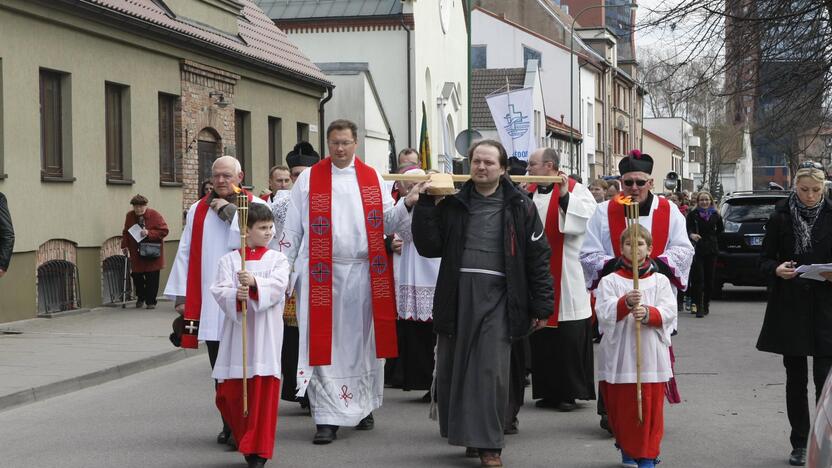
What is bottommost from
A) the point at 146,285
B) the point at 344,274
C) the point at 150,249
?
the point at 146,285

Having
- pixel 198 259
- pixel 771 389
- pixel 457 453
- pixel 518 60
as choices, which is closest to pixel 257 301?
pixel 198 259

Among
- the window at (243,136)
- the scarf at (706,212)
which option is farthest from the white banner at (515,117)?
the scarf at (706,212)

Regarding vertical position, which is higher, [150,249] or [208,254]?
[208,254]

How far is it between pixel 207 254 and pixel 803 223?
387 cm

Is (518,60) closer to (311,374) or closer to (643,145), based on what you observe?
(643,145)

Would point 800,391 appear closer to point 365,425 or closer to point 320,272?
point 365,425

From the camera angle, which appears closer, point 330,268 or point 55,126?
point 330,268

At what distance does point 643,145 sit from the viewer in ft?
306

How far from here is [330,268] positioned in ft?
28.6

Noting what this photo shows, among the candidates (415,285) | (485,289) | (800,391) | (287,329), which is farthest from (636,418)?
(415,285)

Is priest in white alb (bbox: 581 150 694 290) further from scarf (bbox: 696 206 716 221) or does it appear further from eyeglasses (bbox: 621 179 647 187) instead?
scarf (bbox: 696 206 716 221)

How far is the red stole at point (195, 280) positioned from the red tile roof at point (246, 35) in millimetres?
10096

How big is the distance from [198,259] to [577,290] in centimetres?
297

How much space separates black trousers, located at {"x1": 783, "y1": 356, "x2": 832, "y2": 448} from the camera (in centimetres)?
782
